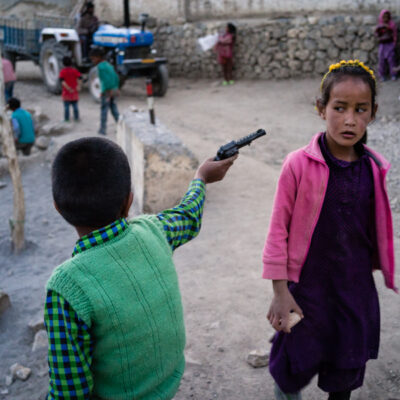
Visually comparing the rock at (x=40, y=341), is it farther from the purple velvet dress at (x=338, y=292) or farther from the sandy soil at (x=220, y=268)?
the purple velvet dress at (x=338, y=292)

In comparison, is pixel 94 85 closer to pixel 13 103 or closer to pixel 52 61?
pixel 52 61

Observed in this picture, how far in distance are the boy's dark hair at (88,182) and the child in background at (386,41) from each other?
9571 millimetres

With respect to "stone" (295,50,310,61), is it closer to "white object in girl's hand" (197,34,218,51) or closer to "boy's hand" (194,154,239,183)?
"white object in girl's hand" (197,34,218,51)

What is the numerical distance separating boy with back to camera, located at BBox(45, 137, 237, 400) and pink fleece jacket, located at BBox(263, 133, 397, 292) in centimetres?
48

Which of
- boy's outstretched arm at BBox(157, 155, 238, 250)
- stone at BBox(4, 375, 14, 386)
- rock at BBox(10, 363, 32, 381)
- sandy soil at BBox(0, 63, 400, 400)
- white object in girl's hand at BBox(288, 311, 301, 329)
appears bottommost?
stone at BBox(4, 375, 14, 386)

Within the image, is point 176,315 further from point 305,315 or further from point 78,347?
point 305,315

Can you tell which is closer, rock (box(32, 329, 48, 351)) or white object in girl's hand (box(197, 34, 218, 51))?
rock (box(32, 329, 48, 351))

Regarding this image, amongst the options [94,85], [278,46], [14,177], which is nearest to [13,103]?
[14,177]

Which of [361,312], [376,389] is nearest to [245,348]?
[376,389]

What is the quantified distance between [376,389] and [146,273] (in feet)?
4.81

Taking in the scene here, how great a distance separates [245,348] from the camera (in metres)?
2.55

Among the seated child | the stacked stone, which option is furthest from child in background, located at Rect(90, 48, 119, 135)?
the stacked stone

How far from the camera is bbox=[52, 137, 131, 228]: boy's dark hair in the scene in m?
1.14

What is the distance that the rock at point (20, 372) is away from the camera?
105 inches
